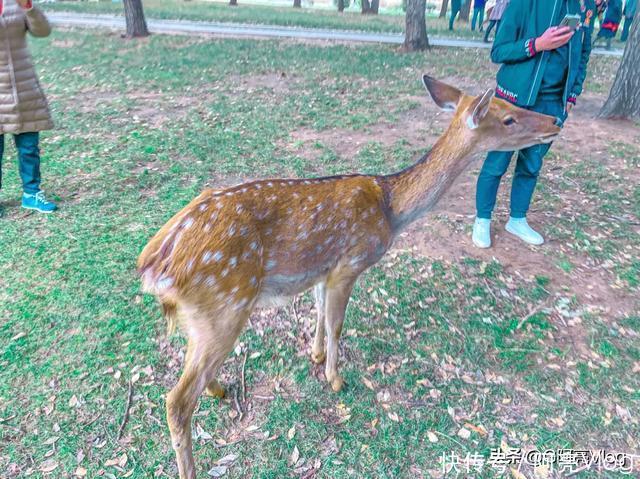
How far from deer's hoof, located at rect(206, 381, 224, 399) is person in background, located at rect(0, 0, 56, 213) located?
10.2 ft

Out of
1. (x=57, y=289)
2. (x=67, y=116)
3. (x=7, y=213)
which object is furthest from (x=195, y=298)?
(x=67, y=116)

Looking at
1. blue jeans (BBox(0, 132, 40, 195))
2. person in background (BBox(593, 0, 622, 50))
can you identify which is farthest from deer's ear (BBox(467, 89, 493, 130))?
person in background (BBox(593, 0, 622, 50))

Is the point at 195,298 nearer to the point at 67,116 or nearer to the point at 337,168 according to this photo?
the point at 337,168

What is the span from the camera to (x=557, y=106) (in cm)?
396

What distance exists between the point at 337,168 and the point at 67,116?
4413 mm

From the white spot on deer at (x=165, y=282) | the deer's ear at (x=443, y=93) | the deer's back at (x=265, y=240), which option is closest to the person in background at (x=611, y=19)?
the deer's ear at (x=443, y=93)

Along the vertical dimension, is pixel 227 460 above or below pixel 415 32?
below

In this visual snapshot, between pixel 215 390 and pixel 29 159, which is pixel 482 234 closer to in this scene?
pixel 215 390

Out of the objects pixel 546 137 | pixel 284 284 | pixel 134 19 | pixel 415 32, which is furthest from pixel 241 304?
pixel 134 19

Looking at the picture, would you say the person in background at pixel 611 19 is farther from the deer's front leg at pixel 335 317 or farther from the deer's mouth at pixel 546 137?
the deer's front leg at pixel 335 317

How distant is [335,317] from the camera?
9.62ft

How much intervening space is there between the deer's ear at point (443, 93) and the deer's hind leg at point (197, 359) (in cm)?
203

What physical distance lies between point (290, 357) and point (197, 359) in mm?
1116

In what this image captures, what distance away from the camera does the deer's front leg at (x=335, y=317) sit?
284 centimetres
